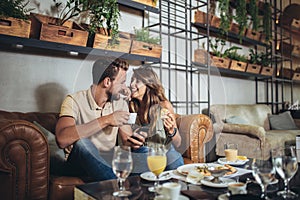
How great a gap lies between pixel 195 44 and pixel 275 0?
186cm

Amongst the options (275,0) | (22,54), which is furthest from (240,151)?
(275,0)

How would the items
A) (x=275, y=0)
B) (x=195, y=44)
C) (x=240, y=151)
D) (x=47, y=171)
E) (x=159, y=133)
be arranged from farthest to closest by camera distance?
(x=275, y=0), (x=195, y=44), (x=240, y=151), (x=159, y=133), (x=47, y=171)

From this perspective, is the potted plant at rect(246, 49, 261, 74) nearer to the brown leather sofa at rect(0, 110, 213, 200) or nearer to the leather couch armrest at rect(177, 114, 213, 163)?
the leather couch armrest at rect(177, 114, 213, 163)

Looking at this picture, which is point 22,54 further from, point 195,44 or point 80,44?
point 195,44

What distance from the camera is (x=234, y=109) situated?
343 cm

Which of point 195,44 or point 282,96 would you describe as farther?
point 282,96

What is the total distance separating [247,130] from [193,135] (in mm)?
1025

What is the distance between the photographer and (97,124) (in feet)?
5.15

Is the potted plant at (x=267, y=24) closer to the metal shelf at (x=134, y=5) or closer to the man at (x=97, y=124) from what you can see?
the metal shelf at (x=134, y=5)

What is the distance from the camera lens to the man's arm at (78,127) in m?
1.50

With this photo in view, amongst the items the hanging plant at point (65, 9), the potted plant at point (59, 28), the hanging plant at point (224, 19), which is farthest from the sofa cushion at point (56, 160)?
the hanging plant at point (224, 19)

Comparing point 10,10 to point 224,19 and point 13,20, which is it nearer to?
point 13,20

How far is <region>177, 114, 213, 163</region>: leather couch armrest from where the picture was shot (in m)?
2.02

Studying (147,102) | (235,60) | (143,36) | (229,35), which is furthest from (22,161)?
(229,35)
